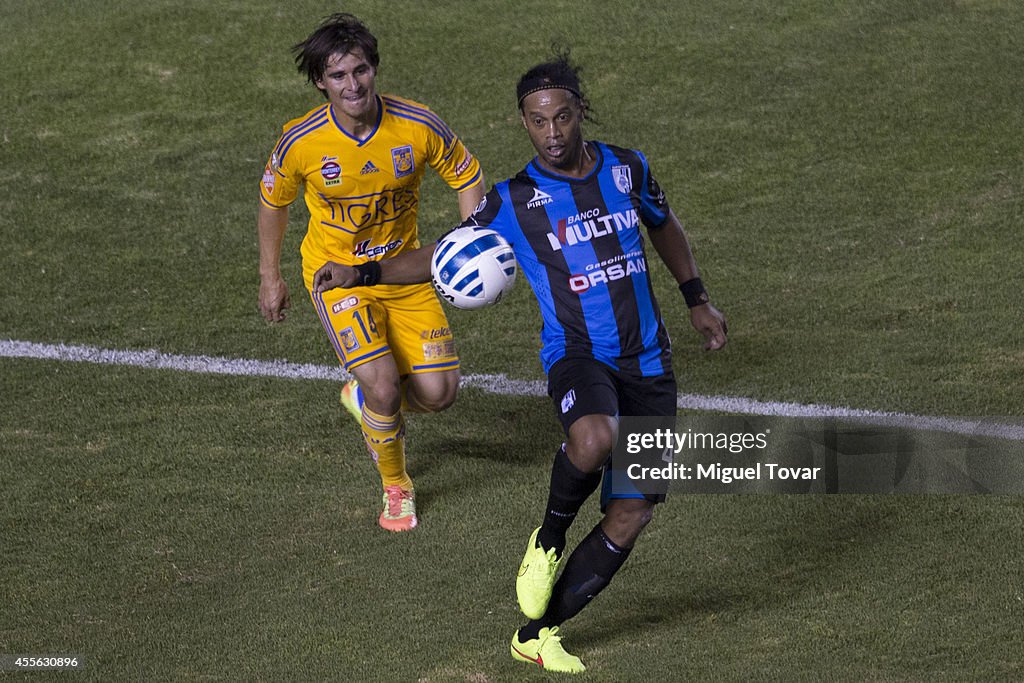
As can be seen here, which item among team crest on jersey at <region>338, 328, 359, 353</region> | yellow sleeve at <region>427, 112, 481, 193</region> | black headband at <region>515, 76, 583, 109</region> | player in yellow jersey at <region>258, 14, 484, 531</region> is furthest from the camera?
yellow sleeve at <region>427, 112, 481, 193</region>

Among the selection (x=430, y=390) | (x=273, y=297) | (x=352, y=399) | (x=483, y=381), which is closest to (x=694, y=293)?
(x=430, y=390)

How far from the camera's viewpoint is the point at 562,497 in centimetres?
558

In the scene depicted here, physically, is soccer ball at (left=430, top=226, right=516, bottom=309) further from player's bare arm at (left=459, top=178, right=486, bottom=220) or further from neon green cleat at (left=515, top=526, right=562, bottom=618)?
player's bare arm at (left=459, top=178, right=486, bottom=220)

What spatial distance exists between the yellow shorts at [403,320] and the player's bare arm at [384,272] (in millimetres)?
1257

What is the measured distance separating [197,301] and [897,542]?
5263mm

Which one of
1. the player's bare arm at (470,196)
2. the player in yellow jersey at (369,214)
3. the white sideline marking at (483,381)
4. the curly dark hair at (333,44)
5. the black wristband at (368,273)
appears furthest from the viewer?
the white sideline marking at (483,381)

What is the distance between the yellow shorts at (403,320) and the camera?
7.16m

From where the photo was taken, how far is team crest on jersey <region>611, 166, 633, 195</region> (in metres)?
5.86

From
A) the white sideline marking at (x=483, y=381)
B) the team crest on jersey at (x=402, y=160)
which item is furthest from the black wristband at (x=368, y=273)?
the white sideline marking at (x=483, y=381)

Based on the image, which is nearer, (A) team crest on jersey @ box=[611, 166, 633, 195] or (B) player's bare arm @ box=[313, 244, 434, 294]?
(B) player's bare arm @ box=[313, 244, 434, 294]

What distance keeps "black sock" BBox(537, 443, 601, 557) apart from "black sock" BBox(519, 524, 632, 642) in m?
0.09

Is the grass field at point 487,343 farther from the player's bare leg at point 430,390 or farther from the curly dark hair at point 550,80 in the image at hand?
the curly dark hair at point 550,80

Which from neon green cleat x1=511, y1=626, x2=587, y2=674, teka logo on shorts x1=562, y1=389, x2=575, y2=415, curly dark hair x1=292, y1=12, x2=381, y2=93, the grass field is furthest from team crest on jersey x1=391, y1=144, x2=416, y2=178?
neon green cleat x1=511, y1=626, x2=587, y2=674

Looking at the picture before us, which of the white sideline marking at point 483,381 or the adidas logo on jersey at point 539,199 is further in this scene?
the white sideline marking at point 483,381
